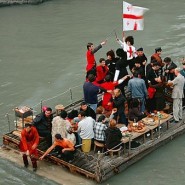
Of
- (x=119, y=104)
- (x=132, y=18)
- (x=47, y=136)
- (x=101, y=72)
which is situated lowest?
(x=47, y=136)

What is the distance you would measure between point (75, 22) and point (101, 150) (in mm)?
16941

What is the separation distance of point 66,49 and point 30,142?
1184 cm

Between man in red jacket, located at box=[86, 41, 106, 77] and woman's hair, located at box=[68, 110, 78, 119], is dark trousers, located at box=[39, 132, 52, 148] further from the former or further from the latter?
→ man in red jacket, located at box=[86, 41, 106, 77]

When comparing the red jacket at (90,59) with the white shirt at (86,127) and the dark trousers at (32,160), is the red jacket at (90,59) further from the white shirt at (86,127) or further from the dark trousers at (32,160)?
the dark trousers at (32,160)

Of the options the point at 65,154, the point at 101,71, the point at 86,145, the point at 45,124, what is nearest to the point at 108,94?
the point at 101,71

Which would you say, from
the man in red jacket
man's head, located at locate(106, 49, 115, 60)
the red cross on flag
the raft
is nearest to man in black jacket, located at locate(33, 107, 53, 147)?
the raft

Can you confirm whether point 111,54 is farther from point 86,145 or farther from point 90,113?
point 86,145

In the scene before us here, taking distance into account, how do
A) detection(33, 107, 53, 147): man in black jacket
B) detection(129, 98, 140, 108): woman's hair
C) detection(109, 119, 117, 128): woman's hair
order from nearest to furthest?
detection(109, 119, 117, 128): woman's hair < detection(33, 107, 53, 147): man in black jacket < detection(129, 98, 140, 108): woman's hair

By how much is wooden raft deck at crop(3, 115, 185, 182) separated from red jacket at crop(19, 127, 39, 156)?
0.50 meters

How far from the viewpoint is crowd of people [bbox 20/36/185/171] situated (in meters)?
14.1

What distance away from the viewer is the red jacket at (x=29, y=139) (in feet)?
45.9

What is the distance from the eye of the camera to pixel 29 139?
46.2 ft

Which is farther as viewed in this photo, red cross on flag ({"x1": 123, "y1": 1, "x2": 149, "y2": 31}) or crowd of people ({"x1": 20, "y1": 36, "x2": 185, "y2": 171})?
red cross on flag ({"x1": 123, "y1": 1, "x2": 149, "y2": 31})

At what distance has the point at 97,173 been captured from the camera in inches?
533
